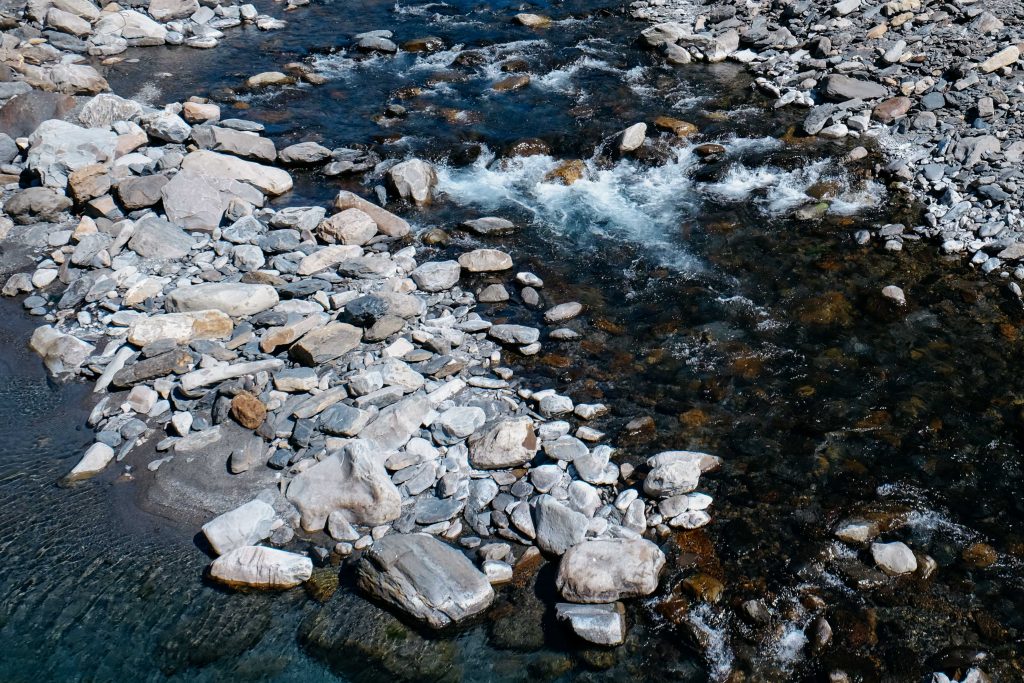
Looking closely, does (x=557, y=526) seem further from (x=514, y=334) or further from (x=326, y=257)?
(x=326, y=257)

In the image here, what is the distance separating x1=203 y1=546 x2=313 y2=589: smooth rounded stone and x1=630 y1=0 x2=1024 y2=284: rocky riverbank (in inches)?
250

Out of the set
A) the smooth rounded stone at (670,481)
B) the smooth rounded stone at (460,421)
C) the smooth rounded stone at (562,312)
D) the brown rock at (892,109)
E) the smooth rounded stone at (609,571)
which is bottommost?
the smooth rounded stone at (562,312)

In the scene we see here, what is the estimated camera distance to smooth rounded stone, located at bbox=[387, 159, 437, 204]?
916cm

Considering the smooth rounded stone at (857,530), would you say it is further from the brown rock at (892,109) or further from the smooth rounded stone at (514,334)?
the brown rock at (892,109)

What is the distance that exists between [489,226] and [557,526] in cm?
420

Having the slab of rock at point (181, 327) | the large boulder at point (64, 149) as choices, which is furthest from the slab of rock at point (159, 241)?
the large boulder at point (64, 149)

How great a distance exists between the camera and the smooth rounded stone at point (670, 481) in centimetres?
540

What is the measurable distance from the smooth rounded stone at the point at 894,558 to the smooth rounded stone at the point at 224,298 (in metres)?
5.16

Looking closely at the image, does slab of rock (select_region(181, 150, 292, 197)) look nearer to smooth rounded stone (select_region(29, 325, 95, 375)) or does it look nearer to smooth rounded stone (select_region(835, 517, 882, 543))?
smooth rounded stone (select_region(29, 325, 95, 375))

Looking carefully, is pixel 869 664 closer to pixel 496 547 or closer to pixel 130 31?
pixel 496 547

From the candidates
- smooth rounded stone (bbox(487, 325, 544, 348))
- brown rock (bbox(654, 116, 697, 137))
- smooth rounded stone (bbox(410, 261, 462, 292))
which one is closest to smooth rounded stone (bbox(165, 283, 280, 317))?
smooth rounded stone (bbox(410, 261, 462, 292))

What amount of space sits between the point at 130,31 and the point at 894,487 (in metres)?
13.3

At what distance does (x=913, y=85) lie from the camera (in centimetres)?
1016

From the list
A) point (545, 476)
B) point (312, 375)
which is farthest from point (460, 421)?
point (312, 375)
